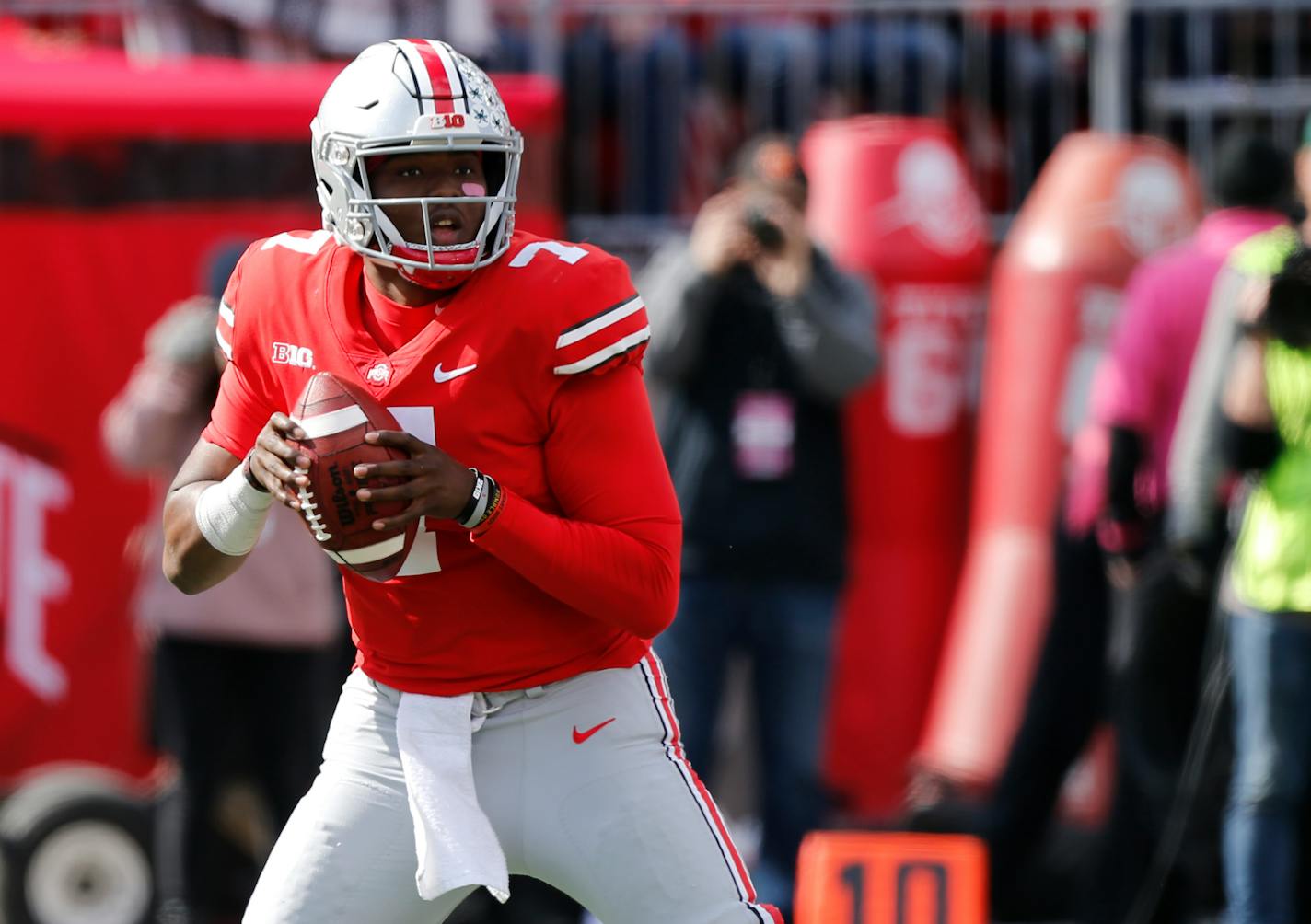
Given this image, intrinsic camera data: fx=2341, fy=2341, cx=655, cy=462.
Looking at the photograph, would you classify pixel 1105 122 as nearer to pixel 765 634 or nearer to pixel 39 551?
pixel 765 634

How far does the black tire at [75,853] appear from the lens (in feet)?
18.4

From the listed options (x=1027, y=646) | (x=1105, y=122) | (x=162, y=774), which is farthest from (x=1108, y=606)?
(x=162, y=774)

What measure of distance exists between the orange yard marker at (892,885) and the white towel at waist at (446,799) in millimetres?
875

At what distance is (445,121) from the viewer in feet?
10.5

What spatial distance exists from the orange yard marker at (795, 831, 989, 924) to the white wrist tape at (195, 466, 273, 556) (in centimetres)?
125

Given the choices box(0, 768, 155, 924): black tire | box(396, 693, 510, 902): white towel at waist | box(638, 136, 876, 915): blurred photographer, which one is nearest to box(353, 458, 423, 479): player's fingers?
box(396, 693, 510, 902): white towel at waist

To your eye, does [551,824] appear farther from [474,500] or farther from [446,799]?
[474,500]

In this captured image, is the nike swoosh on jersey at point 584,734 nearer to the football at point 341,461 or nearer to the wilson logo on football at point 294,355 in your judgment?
the football at point 341,461

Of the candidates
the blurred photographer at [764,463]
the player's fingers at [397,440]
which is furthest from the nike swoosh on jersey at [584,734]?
the blurred photographer at [764,463]

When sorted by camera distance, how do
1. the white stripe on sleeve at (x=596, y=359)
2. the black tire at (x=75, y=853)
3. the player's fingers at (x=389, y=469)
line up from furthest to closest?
the black tire at (x=75, y=853)
the white stripe on sleeve at (x=596, y=359)
the player's fingers at (x=389, y=469)

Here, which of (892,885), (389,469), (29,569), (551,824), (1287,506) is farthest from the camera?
(29,569)

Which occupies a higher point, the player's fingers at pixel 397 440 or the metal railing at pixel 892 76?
the metal railing at pixel 892 76

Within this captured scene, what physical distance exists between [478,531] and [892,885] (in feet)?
4.08

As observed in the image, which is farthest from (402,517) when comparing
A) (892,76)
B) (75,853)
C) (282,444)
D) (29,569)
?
(892,76)
